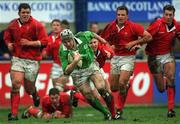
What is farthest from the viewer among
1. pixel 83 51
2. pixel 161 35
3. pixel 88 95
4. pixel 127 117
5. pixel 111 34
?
pixel 161 35

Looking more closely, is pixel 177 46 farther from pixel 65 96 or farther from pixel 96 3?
pixel 65 96

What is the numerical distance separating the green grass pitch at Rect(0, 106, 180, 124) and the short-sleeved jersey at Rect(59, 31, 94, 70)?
1.10 meters

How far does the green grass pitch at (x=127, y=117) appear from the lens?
1642 centimetres

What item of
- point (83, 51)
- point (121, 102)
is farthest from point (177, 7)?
point (83, 51)

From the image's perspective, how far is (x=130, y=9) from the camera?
24.2 m

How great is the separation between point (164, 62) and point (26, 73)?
288 centimetres

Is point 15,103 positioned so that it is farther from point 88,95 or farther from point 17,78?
point 88,95

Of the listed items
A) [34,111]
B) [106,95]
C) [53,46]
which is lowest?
[34,111]

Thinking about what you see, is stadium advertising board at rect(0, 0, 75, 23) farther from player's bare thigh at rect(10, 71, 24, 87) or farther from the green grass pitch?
player's bare thigh at rect(10, 71, 24, 87)

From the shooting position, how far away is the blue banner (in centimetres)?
2394

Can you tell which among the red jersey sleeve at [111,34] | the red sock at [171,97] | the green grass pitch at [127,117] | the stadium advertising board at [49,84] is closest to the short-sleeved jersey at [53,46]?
the green grass pitch at [127,117]

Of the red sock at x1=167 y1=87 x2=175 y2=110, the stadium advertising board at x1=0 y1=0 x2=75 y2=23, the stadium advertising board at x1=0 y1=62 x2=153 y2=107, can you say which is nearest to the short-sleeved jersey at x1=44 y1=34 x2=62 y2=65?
the stadium advertising board at x1=0 y1=62 x2=153 y2=107

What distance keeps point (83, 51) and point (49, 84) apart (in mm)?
6098

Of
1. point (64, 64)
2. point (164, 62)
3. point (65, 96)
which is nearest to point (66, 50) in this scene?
point (64, 64)
